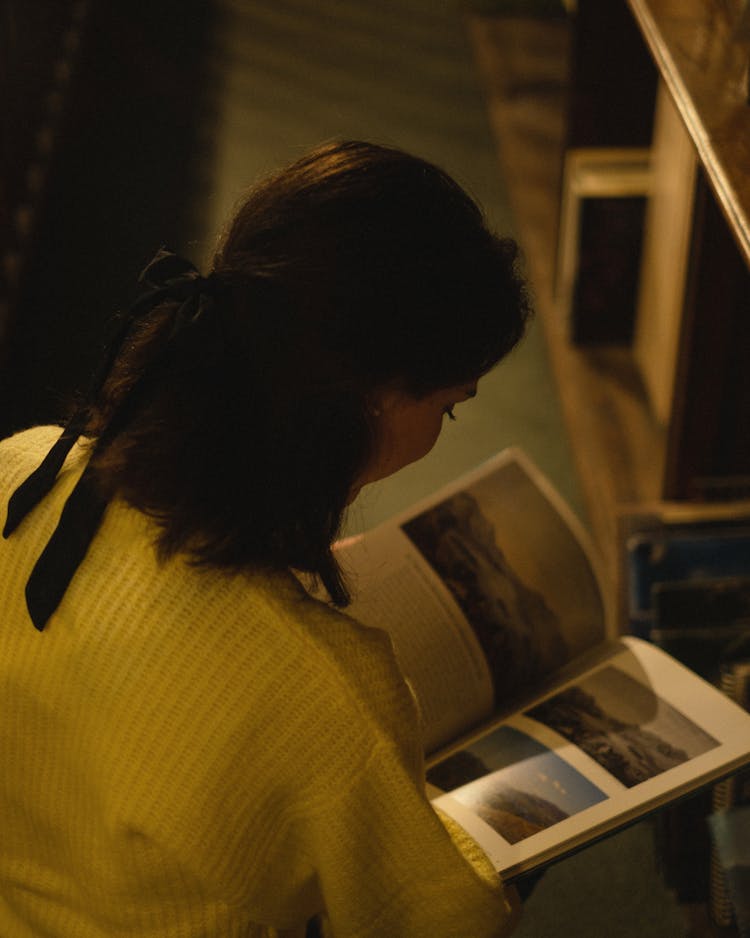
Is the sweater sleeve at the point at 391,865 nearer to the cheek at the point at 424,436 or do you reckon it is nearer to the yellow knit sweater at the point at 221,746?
the yellow knit sweater at the point at 221,746

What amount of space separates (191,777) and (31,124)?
7.32 feet

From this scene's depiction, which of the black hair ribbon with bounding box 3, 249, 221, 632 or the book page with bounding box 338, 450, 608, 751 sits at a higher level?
the black hair ribbon with bounding box 3, 249, 221, 632

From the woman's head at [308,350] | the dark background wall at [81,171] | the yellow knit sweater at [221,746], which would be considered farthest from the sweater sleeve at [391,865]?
the dark background wall at [81,171]

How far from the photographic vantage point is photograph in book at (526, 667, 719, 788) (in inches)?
39.5

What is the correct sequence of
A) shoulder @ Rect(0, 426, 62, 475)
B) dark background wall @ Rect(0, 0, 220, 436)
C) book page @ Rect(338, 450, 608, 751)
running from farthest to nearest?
dark background wall @ Rect(0, 0, 220, 436), book page @ Rect(338, 450, 608, 751), shoulder @ Rect(0, 426, 62, 475)

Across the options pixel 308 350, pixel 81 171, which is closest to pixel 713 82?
pixel 308 350

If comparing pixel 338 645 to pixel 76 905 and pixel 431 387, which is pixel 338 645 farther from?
pixel 76 905

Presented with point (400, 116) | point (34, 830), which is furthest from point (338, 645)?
point (400, 116)

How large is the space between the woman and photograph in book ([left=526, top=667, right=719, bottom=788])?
0.89 feet

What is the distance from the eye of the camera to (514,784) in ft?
3.35

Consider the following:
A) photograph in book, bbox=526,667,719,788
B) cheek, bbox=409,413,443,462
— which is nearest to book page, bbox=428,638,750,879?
photograph in book, bbox=526,667,719,788

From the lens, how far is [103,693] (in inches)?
28.9

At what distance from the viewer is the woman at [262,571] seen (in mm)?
687

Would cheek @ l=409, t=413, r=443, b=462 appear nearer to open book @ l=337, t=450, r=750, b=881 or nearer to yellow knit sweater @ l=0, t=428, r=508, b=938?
yellow knit sweater @ l=0, t=428, r=508, b=938
